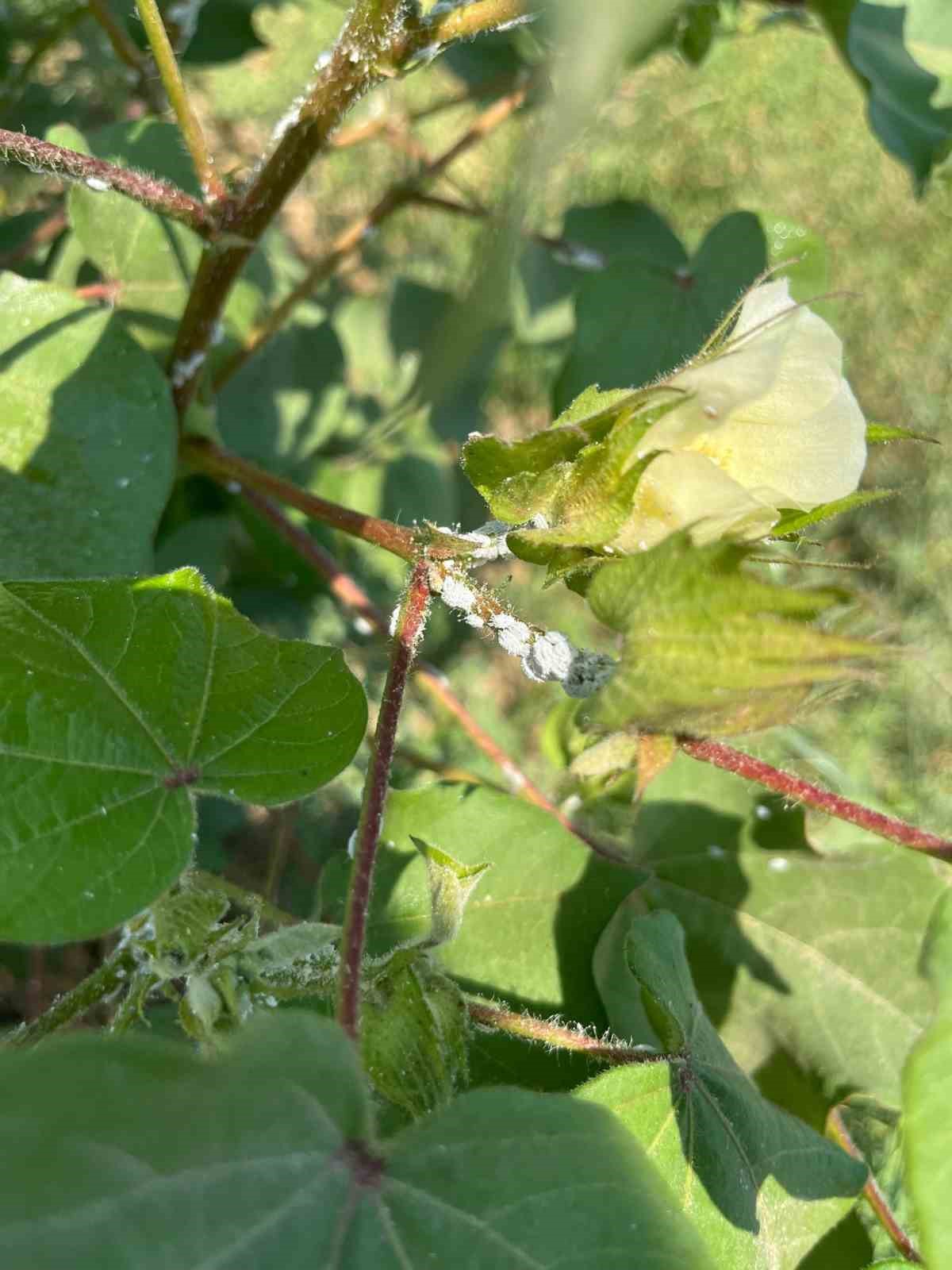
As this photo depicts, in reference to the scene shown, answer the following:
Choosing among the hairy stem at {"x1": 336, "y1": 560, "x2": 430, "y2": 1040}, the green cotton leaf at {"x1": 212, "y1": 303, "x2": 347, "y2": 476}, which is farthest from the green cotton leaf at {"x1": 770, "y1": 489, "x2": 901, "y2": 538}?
the green cotton leaf at {"x1": 212, "y1": 303, "x2": 347, "y2": 476}

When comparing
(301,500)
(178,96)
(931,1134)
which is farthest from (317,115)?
(931,1134)

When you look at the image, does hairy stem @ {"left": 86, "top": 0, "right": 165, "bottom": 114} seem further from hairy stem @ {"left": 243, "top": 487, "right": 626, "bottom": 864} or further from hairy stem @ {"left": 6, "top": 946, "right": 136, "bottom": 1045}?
hairy stem @ {"left": 6, "top": 946, "right": 136, "bottom": 1045}

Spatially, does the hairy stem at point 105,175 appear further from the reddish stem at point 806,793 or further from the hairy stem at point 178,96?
the reddish stem at point 806,793

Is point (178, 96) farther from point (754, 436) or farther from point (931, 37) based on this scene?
point (931, 37)

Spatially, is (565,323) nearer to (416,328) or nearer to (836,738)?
(416,328)

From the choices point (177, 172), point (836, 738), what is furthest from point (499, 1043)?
point (836, 738)
